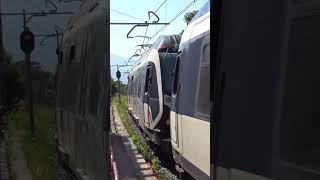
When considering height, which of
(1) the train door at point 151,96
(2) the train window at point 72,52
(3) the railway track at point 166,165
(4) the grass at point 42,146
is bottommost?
(3) the railway track at point 166,165

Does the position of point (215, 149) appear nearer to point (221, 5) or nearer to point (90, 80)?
point (221, 5)

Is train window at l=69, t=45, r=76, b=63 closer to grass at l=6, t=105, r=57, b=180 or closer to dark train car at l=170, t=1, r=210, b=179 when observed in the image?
dark train car at l=170, t=1, r=210, b=179

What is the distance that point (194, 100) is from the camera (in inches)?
325

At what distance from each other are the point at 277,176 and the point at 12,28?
11881 mm

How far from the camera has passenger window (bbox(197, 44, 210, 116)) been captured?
23.9 feet

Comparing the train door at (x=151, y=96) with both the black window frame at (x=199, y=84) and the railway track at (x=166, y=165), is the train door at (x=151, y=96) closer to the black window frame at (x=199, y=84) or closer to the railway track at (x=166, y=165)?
the railway track at (x=166, y=165)

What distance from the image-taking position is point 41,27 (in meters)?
14.2

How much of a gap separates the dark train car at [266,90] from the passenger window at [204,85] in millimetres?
3426

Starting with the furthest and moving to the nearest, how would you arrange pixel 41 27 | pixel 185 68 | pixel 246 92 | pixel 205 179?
pixel 41 27 → pixel 185 68 → pixel 205 179 → pixel 246 92

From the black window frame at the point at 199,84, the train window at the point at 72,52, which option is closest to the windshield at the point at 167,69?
the train window at the point at 72,52

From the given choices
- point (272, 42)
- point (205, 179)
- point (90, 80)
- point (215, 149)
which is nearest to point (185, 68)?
point (205, 179)

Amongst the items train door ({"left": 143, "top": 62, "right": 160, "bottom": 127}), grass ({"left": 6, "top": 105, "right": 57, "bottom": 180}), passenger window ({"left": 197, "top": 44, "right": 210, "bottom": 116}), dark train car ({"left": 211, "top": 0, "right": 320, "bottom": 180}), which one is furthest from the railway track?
dark train car ({"left": 211, "top": 0, "right": 320, "bottom": 180})

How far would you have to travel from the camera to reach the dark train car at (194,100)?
738 centimetres

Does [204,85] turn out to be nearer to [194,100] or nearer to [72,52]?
[194,100]
